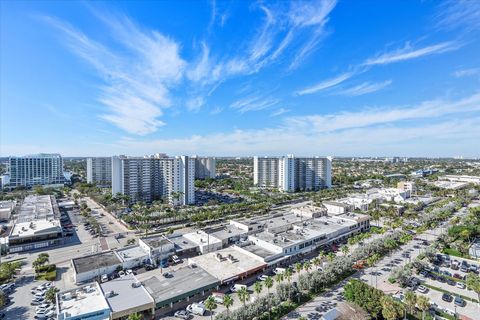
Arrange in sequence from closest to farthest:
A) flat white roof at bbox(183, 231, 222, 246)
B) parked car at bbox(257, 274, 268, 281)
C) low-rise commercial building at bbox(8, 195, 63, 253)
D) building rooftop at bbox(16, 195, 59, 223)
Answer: parked car at bbox(257, 274, 268, 281) < flat white roof at bbox(183, 231, 222, 246) < low-rise commercial building at bbox(8, 195, 63, 253) < building rooftop at bbox(16, 195, 59, 223)

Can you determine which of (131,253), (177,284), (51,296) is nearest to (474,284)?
(177,284)

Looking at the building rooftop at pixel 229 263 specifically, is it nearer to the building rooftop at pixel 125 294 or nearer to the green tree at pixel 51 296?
the building rooftop at pixel 125 294

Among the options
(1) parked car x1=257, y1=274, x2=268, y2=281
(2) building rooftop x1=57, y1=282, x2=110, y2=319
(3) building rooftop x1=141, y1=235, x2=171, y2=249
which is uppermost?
(3) building rooftop x1=141, y1=235, x2=171, y2=249

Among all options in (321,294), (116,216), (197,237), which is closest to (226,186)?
(116,216)

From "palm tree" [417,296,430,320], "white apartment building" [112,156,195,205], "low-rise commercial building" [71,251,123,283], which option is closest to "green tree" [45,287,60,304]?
"low-rise commercial building" [71,251,123,283]

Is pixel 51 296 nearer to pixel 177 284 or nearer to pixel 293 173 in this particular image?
pixel 177 284

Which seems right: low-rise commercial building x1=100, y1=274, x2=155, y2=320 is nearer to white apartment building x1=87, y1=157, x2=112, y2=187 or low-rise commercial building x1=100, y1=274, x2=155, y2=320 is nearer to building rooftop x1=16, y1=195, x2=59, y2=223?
building rooftop x1=16, y1=195, x2=59, y2=223
